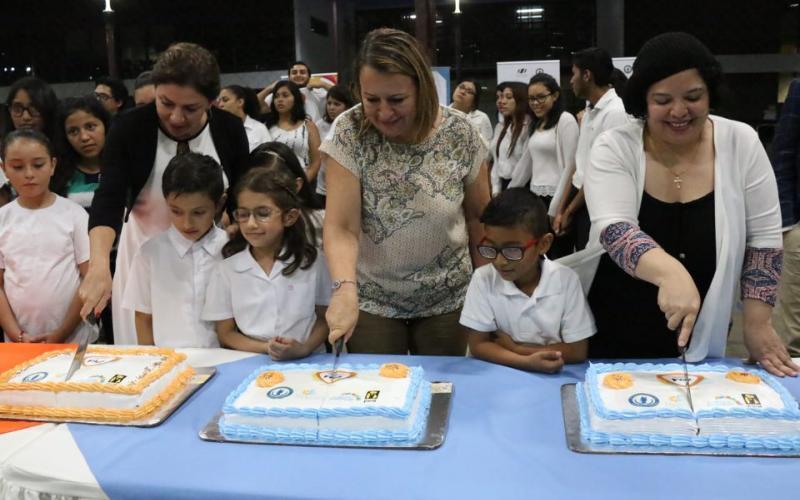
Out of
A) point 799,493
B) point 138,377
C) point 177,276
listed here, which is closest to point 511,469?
point 799,493

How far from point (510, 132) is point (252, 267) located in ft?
12.5

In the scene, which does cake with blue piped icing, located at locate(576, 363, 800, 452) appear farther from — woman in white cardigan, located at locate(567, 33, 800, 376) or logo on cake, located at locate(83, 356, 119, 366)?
logo on cake, located at locate(83, 356, 119, 366)

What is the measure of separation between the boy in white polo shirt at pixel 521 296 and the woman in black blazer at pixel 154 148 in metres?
0.85

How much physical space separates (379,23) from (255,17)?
1.41m

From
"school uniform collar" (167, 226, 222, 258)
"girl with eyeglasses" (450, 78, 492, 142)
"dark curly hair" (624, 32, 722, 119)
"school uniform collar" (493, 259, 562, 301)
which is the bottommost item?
"school uniform collar" (493, 259, 562, 301)

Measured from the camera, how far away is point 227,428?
1246 mm

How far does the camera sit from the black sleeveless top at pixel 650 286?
154 centimetres

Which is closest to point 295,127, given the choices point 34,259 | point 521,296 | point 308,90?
point 308,90

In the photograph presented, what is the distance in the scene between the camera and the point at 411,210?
1.75m

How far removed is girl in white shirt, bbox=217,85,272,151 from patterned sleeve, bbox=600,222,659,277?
3.10m

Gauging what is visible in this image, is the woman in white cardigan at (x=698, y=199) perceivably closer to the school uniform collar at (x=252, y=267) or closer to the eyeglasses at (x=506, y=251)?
the eyeglasses at (x=506, y=251)

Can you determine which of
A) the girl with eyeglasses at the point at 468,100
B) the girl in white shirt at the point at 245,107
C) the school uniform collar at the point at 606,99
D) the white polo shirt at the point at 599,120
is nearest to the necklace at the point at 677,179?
the white polo shirt at the point at 599,120

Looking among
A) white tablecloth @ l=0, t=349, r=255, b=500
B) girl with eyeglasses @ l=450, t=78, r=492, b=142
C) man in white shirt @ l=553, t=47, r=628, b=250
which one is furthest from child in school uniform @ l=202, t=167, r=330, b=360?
girl with eyeglasses @ l=450, t=78, r=492, b=142

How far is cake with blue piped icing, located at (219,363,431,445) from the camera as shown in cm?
120
